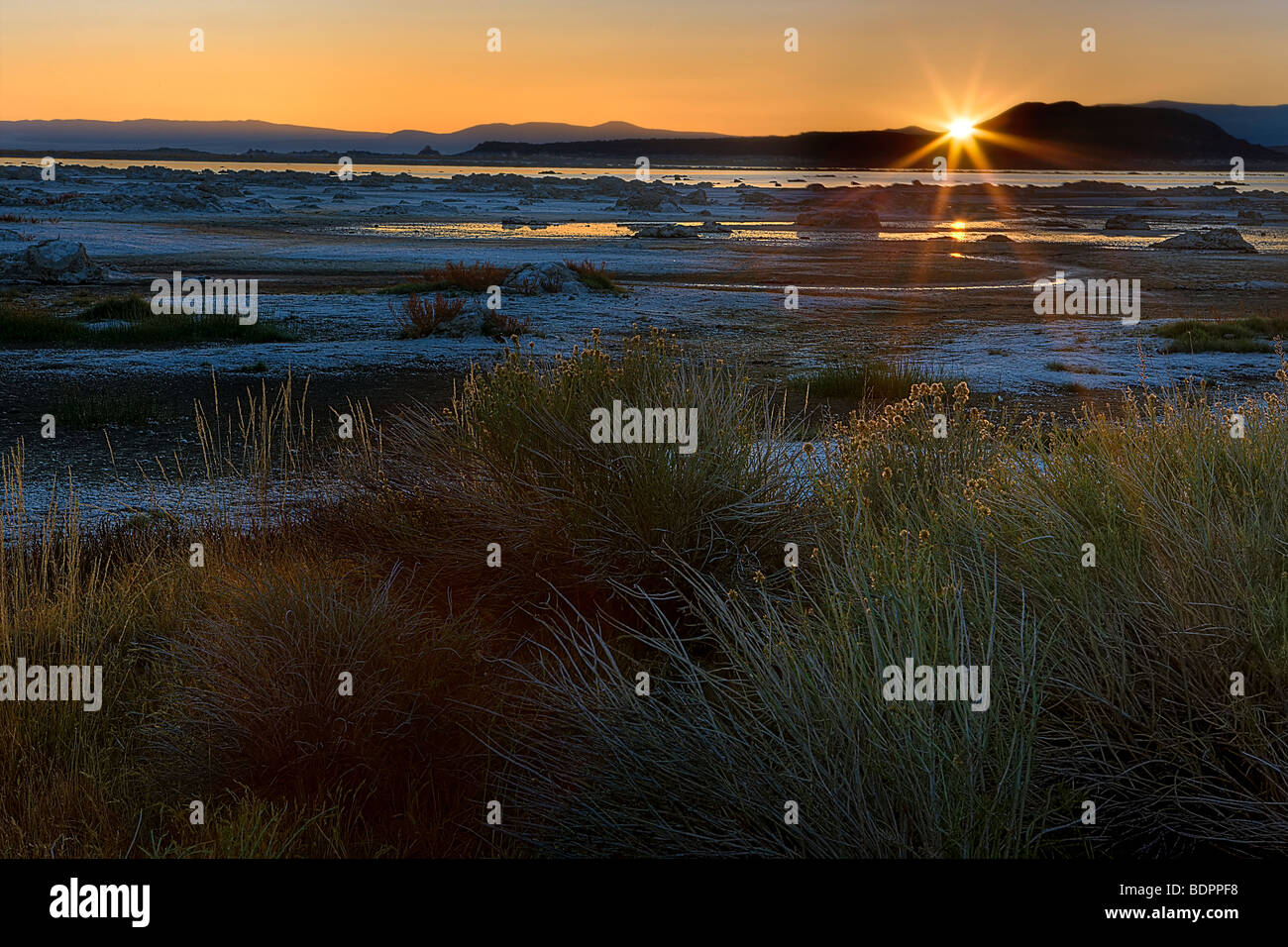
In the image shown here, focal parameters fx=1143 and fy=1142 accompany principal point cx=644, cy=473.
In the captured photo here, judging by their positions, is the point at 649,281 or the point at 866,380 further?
the point at 649,281

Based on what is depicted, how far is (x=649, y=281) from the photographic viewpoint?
78.7 ft

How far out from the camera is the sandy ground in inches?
505

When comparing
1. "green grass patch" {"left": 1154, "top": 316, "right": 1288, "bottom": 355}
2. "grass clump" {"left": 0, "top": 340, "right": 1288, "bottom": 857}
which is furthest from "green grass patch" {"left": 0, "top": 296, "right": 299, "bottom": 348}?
"green grass patch" {"left": 1154, "top": 316, "right": 1288, "bottom": 355}

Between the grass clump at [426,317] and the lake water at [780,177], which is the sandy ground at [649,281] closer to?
the grass clump at [426,317]

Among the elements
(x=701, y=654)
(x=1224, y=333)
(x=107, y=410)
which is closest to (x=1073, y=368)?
(x=1224, y=333)

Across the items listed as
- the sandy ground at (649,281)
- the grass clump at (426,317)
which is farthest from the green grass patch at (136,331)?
the grass clump at (426,317)

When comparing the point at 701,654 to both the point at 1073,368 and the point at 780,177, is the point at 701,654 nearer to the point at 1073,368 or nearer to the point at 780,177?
the point at 1073,368

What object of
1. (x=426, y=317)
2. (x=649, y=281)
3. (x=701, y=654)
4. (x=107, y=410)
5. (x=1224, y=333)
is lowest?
(x=701, y=654)

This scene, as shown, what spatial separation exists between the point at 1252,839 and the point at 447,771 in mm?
2588

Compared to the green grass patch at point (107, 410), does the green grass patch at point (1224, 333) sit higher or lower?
higher

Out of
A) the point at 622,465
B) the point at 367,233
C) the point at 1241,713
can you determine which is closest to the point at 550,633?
the point at 622,465

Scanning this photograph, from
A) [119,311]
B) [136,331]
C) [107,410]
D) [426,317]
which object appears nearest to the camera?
[107,410]

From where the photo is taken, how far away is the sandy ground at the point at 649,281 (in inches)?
505

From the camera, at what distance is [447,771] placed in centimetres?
411
